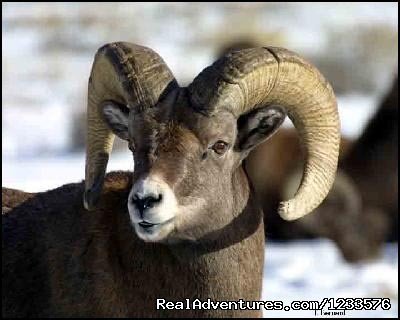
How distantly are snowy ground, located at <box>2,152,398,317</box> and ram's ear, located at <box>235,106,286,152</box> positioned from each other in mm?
3557

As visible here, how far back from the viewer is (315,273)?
1384 centimetres

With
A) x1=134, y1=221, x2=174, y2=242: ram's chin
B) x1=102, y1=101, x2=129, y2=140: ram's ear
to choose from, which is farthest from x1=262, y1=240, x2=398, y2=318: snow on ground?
x1=134, y1=221, x2=174, y2=242: ram's chin

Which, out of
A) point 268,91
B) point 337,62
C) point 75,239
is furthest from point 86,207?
point 337,62

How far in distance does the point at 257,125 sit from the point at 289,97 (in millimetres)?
286

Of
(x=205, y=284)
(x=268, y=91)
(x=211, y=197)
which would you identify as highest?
(x=268, y=91)

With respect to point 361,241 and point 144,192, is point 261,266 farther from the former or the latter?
point 361,241

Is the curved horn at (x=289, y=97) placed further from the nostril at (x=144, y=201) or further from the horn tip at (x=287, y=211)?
the nostril at (x=144, y=201)

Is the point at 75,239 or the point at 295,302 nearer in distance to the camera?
the point at 75,239

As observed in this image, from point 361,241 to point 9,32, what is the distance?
1960cm

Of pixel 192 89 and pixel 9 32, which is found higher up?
pixel 192 89

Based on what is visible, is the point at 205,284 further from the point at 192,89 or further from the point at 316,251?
the point at 316,251

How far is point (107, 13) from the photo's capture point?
35000 mm

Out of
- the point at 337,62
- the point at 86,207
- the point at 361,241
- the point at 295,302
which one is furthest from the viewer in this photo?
the point at 337,62

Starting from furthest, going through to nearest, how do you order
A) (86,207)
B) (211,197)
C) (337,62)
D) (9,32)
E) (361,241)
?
(9,32), (337,62), (361,241), (86,207), (211,197)
